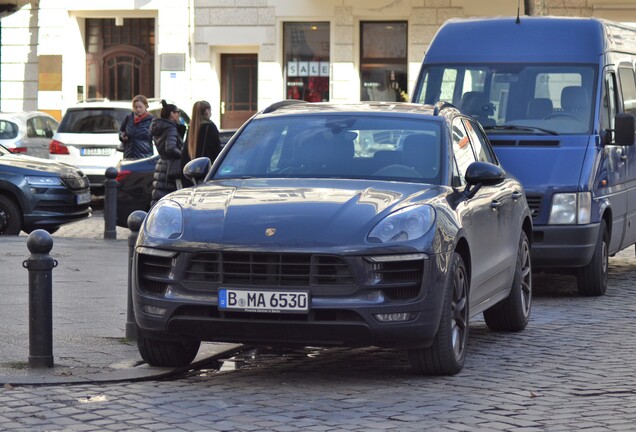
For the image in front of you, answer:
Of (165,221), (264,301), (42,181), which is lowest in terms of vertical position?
(42,181)

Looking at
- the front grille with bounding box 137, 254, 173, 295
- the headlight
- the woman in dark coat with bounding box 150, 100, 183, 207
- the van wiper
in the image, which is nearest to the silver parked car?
the headlight

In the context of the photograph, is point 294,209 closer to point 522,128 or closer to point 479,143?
point 479,143

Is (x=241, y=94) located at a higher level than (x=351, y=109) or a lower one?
lower

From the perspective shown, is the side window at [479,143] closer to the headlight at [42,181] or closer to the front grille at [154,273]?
the front grille at [154,273]

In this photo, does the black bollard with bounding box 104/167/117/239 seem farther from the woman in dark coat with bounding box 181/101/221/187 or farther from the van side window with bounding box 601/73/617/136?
the van side window with bounding box 601/73/617/136

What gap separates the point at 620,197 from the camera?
14.3m

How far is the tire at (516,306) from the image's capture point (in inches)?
426

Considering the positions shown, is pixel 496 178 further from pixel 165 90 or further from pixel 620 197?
pixel 165 90

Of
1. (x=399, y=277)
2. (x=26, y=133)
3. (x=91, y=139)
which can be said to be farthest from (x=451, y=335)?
(x=26, y=133)

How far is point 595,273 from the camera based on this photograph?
13.4 metres

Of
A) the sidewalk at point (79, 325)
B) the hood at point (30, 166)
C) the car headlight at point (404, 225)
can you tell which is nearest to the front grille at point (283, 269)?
the car headlight at point (404, 225)

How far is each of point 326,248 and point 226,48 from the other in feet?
86.4

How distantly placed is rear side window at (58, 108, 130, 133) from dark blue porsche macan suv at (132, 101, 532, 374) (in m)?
16.8

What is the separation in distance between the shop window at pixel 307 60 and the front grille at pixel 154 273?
81.9 ft
